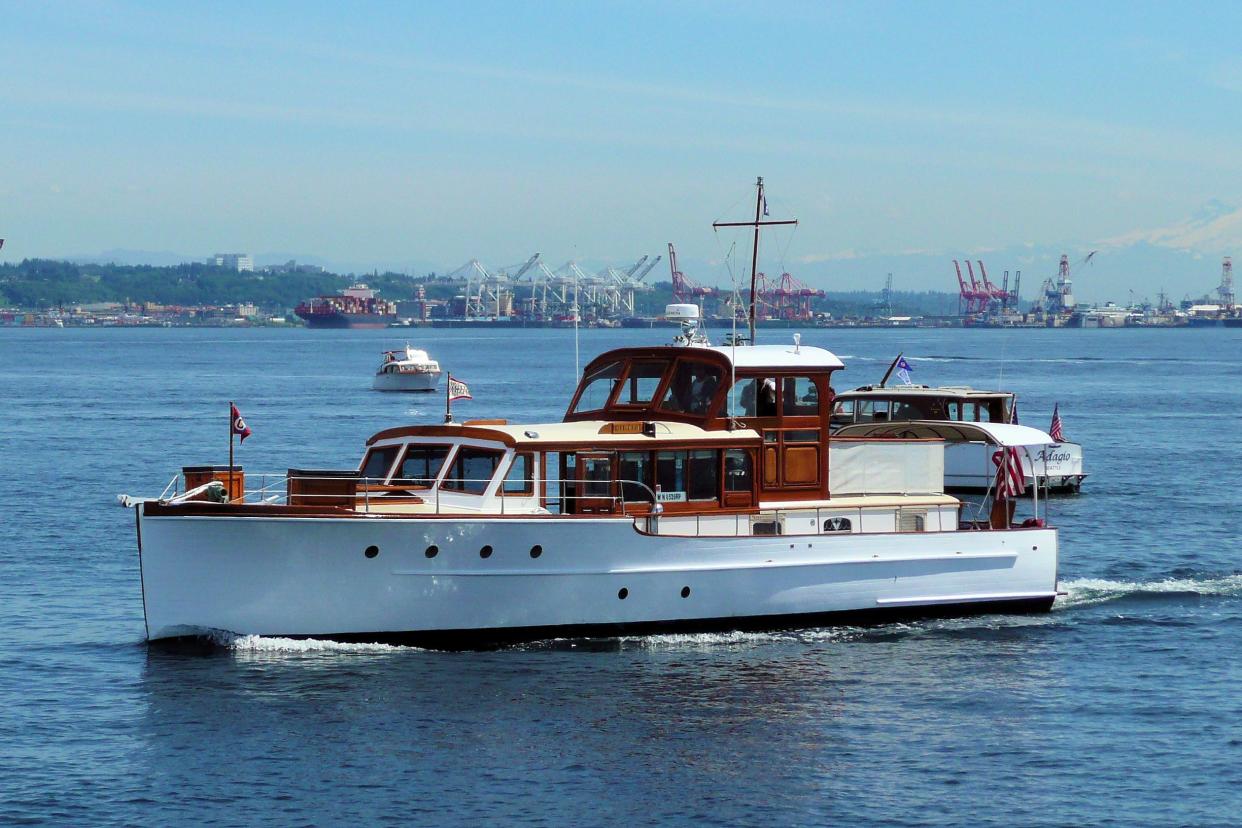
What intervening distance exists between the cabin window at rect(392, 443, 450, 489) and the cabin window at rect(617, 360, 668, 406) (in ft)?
12.2

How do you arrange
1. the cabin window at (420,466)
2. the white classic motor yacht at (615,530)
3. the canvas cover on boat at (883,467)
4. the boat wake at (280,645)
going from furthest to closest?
the canvas cover on boat at (883,467) < the cabin window at (420,466) < the boat wake at (280,645) < the white classic motor yacht at (615,530)

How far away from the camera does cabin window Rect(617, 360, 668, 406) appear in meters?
30.4

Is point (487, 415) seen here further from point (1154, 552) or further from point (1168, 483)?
point (1154, 552)

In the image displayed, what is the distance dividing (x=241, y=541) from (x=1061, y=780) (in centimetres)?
1239

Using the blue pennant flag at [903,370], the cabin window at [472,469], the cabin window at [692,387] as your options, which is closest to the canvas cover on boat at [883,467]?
the cabin window at [692,387]

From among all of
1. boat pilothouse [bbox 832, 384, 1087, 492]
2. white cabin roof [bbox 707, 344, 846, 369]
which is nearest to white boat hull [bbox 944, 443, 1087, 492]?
boat pilothouse [bbox 832, 384, 1087, 492]

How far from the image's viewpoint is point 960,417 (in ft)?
188

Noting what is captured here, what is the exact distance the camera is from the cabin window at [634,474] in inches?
1107

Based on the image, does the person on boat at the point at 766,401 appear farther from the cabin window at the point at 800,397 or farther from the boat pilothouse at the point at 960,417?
the boat pilothouse at the point at 960,417

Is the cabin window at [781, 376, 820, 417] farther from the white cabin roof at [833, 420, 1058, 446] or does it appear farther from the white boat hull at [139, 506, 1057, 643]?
the white cabin roof at [833, 420, 1058, 446]

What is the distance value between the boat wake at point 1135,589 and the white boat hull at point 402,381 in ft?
275

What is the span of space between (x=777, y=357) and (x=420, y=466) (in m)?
6.48

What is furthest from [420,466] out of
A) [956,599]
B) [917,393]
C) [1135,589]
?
[917,393]

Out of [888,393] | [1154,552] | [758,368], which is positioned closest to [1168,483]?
[888,393]
